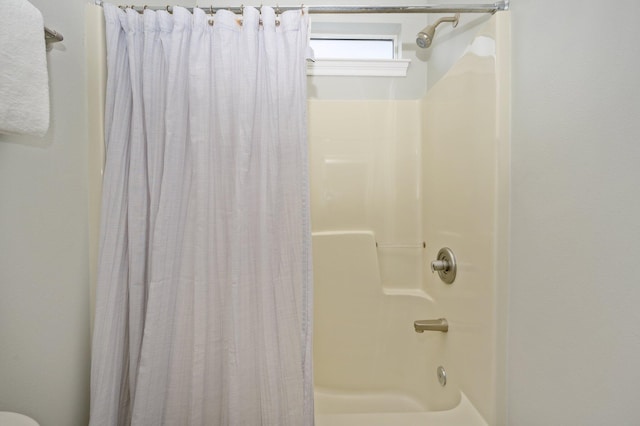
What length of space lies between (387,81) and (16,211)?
172cm

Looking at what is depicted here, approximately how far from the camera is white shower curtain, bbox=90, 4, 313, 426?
0.98 metres

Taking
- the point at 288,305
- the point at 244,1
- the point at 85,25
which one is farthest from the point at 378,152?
the point at 85,25

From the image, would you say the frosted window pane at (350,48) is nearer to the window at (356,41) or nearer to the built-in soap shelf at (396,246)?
the window at (356,41)

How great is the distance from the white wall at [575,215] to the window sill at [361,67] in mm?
919

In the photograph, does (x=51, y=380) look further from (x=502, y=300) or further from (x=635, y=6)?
(x=635, y=6)

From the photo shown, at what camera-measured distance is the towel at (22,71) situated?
61 cm

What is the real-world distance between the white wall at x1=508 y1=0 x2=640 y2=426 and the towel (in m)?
1.17

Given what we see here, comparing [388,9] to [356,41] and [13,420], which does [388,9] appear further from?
[13,420]

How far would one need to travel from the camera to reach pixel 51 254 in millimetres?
880

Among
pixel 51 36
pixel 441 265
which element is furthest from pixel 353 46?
pixel 51 36

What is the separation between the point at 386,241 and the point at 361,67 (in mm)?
1014

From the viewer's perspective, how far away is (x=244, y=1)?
1.81 m

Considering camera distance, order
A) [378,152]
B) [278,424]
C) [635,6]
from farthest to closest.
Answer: [378,152], [278,424], [635,6]

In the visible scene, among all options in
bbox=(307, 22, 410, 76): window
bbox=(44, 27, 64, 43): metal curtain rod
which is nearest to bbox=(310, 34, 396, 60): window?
bbox=(307, 22, 410, 76): window
